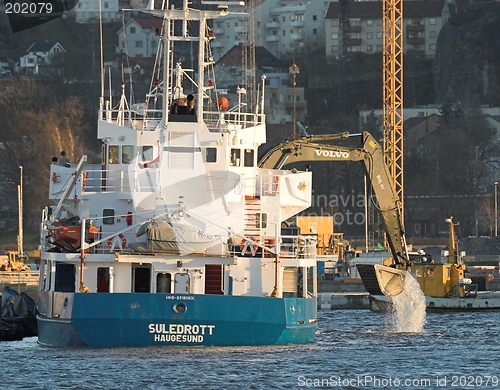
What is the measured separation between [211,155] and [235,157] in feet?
3.96

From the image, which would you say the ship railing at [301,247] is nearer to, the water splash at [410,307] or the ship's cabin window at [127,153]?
the ship's cabin window at [127,153]

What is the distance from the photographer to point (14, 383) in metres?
39.5

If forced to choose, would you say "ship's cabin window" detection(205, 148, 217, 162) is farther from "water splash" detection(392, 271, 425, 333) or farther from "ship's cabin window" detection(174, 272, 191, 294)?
"water splash" detection(392, 271, 425, 333)

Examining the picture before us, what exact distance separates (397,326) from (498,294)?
596 inches

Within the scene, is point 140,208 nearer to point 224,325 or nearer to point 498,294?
point 224,325

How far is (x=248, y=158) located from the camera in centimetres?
4972

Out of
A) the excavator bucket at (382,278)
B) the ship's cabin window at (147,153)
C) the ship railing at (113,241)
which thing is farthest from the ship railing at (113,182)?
the excavator bucket at (382,278)

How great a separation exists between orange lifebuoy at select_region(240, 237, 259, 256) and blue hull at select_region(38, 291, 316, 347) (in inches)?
81.6

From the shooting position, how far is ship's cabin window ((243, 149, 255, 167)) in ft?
163

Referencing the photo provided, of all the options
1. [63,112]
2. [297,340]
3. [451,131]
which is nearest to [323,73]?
[451,131]

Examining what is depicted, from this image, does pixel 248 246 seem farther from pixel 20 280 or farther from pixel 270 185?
pixel 20 280

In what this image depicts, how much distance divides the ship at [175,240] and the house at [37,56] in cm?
13913

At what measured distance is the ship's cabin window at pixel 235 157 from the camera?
161 ft

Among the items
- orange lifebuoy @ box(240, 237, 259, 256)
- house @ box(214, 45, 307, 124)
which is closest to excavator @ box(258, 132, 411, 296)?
orange lifebuoy @ box(240, 237, 259, 256)
